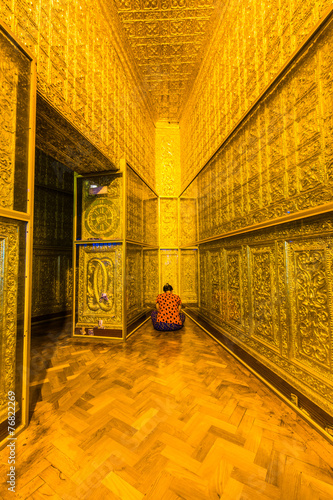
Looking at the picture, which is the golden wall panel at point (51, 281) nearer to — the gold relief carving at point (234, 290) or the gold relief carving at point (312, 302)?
the gold relief carving at point (234, 290)

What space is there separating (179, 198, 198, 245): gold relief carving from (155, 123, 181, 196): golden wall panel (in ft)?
1.97

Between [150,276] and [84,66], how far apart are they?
421cm

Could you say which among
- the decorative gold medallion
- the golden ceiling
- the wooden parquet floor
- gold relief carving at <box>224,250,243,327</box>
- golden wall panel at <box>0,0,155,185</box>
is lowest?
the wooden parquet floor

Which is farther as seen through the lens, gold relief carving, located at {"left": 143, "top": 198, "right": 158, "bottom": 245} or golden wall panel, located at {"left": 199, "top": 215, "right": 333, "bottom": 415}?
gold relief carving, located at {"left": 143, "top": 198, "right": 158, "bottom": 245}

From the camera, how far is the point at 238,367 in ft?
8.06

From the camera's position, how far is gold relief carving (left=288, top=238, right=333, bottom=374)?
1.52 metres

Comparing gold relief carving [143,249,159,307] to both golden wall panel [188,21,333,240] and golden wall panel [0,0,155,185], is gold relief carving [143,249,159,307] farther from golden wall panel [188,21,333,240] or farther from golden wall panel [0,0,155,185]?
golden wall panel [188,21,333,240]

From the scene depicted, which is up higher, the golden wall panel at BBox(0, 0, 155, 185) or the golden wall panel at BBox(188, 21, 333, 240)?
the golden wall panel at BBox(0, 0, 155, 185)

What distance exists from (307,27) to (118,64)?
3147 mm

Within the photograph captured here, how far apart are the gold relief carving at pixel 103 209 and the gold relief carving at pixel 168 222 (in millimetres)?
2468

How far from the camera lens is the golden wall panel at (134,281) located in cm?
382

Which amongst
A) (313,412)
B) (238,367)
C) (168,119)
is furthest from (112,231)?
(168,119)

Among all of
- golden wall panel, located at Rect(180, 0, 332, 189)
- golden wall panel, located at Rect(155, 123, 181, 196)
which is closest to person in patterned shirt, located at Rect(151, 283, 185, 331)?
golden wall panel, located at Rect(180, 0, 332, 189)

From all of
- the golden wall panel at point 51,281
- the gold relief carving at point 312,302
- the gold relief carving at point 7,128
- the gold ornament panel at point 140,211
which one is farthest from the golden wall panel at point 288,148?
the golden wall panel at point 51,281
